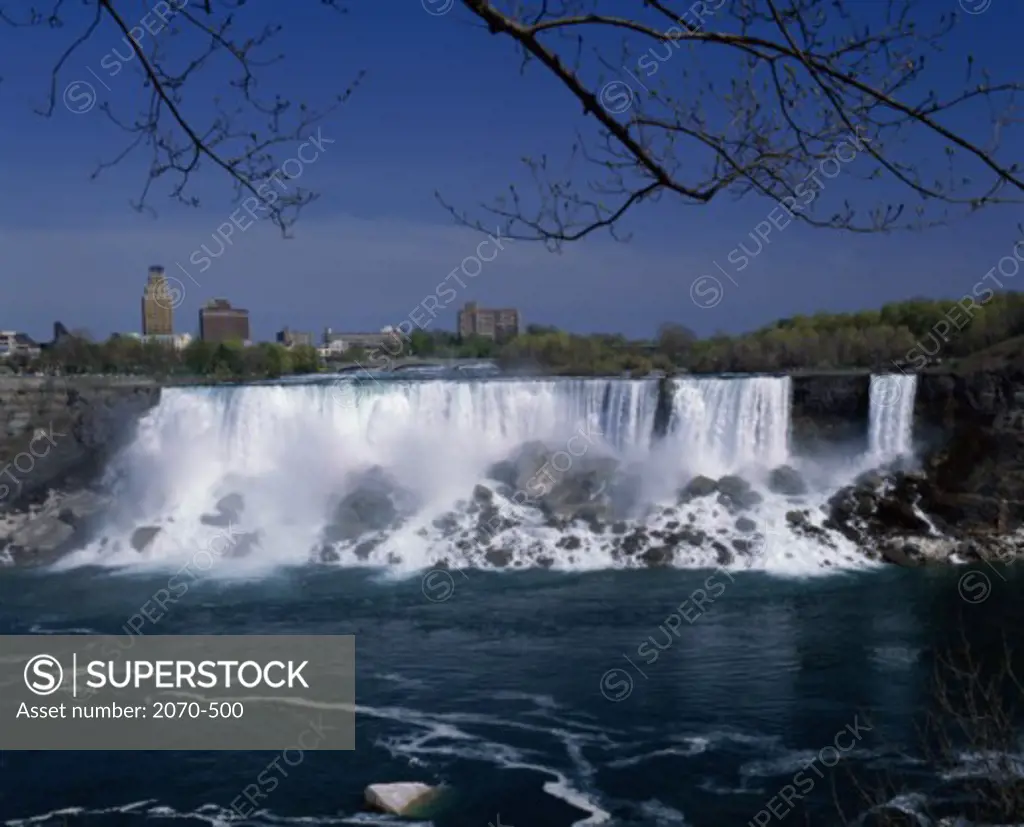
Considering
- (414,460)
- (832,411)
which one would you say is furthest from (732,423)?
(414,460)

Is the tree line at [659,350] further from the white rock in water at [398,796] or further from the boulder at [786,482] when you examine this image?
the white rock in water at [398,796]

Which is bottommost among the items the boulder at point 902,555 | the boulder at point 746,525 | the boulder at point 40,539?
the boulder at point 40,539

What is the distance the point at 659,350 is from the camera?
27703 millimetres

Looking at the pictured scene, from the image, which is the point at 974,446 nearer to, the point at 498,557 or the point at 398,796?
the point at 498,557

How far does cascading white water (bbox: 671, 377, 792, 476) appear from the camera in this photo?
1831 centimetres

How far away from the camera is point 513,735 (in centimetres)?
822

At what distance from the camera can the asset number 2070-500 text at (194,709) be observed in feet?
29.0

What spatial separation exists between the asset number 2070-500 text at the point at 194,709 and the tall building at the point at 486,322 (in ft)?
70.9

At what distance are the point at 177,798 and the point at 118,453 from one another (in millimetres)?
13515

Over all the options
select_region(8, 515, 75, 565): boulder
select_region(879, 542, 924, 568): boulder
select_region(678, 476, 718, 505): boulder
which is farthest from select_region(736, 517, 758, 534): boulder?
select_region(8, 515, 75, 565): boulder

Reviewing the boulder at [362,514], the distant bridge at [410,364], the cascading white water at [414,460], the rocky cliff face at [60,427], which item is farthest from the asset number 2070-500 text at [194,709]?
the distant bridge at [410,364]

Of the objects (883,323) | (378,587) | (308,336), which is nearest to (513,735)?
(378,587)
